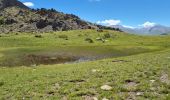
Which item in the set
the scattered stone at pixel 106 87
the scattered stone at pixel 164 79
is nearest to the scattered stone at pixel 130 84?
the scattered stone at pixel 106 87

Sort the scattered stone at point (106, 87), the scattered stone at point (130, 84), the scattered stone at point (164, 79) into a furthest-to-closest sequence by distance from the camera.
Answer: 1. the scattered stone at point (164, 79)
2. the scattered stone at point (130, 84)
3. the scattered stone at point (106, 87)

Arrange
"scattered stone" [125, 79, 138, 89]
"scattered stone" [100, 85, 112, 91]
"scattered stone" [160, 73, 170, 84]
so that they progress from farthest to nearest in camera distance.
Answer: "scattered stone" [160, 73, 170, 84]
"scattered stone" [125, 79, 138, 89]
"scattered stone" [100, 85, 112, 91]

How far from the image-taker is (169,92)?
2230 centimetres

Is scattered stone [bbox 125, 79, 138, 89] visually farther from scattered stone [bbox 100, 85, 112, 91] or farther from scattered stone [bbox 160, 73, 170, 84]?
scattered stone [bbox 160, 73, 170, 84]

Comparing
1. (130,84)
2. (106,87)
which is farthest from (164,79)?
(106,87)

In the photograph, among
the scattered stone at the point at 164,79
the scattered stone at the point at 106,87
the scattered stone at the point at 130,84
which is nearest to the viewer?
the scattered stone at the point at 106,87

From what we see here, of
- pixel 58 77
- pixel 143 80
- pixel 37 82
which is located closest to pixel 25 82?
pixel 37 82

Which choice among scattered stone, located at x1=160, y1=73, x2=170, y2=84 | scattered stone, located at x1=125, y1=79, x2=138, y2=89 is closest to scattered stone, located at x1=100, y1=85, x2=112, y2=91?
scattered stone, located at x1=125, y1=79, x2=138, y2=89

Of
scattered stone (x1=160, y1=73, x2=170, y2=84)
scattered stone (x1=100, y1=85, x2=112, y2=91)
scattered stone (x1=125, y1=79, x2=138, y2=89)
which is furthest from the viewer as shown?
scattered stone (x1=160, y1=73, x2=170, y2=84)

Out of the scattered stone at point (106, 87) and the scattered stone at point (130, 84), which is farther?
the scattered stone at point (130, 84)

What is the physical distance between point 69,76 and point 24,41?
89281mm

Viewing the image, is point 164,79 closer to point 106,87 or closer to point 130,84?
point 130,84

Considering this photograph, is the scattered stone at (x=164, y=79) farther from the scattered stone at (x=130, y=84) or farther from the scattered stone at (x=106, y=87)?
the scattered stone at (x=106, y=87)

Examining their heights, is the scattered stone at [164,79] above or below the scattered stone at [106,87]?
above
